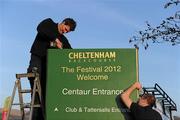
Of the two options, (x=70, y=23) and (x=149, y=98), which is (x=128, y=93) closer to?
(x=149, y=98)

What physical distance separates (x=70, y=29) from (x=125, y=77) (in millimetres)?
1312

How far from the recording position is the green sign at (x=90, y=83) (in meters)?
9.02

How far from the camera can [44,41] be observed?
9883 mm

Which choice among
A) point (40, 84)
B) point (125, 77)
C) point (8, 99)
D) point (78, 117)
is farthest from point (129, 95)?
point (8, 99)

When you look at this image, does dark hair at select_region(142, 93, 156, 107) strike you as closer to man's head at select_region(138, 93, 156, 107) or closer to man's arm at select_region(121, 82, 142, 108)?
man's head at select_region(138, 93, 156, 107)

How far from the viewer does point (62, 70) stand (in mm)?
9188

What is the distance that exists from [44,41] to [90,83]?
4.19ft

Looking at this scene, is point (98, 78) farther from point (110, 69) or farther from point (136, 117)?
point (136, 117)

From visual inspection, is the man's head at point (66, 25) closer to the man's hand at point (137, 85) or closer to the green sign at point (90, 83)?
the green sign at point (90, 83)

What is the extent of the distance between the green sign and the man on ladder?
467 millimetres

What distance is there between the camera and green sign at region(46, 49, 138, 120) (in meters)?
9.02

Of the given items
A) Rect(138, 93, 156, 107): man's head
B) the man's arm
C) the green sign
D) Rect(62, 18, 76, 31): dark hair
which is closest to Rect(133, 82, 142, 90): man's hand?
the man's arm

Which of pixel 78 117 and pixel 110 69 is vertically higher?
pixel 110 69

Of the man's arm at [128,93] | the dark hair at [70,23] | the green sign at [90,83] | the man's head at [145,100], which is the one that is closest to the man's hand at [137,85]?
the man's arm at [128,93]
